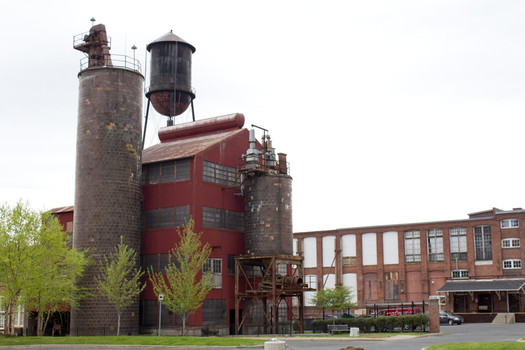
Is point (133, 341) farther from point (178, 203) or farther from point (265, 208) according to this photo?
point (265, 208)

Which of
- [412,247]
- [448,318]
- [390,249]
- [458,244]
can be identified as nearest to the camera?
[448,318]

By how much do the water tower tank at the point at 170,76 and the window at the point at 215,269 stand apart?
17.6m

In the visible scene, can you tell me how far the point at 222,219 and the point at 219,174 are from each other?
134 inches

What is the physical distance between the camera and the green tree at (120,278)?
4431 cm

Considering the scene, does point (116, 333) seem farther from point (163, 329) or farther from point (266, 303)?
point (266, 303)

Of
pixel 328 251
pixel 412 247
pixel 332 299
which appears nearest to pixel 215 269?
pixel 332 299

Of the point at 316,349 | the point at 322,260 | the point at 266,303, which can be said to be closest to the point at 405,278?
the point at 322,260

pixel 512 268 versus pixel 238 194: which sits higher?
pixel 238 194

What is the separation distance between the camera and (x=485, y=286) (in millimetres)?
66000

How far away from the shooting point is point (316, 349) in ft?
97.9

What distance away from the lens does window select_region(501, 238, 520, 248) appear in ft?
222

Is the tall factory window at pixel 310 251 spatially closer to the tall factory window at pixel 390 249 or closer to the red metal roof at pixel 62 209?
the tall factory window at pixel 390 249

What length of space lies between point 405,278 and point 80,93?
138ft

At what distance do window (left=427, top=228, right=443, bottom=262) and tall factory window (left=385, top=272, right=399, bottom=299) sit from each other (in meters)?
4.66
